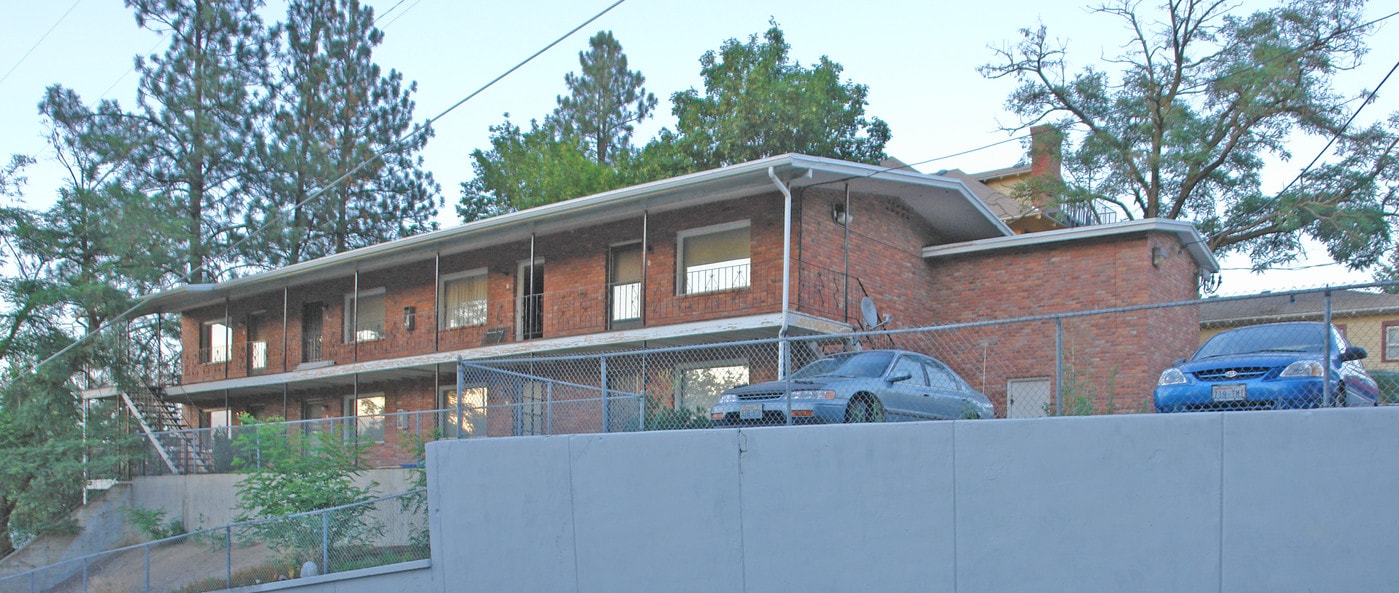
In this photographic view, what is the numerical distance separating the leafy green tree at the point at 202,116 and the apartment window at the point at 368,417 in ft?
27.2

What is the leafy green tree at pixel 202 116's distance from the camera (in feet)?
108

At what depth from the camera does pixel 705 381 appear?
52.5 feet

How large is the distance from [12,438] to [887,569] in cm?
2122

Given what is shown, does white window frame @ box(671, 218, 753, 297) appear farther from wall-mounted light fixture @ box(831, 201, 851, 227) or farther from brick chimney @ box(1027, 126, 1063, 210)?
brick chimney @ box(1027, 126, 1063, 210)

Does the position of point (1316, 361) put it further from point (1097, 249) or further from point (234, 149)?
point (234, 149)

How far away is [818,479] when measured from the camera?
35.2 feet

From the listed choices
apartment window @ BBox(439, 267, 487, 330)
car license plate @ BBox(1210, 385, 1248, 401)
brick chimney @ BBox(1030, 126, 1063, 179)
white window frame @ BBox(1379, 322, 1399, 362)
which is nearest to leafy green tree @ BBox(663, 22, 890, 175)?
brick chimney @ BBox(1030, 126, 1063, 179)

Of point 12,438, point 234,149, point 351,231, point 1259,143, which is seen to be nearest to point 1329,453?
point 1259,143

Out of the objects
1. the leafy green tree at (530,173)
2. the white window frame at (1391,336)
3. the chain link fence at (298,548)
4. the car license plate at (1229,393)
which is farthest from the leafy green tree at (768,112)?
the car license plate at (1229,393)

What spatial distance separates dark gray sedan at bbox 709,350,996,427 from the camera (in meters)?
11.8

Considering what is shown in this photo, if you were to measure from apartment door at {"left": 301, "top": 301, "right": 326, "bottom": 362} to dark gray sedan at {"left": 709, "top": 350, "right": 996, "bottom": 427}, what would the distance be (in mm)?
17692

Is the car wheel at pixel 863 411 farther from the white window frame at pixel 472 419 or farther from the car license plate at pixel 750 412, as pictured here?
the white window frame at pixel 472 419

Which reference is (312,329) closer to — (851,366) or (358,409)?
(358,409)

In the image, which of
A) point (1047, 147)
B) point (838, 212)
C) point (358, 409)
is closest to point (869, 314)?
point (838, 212)
